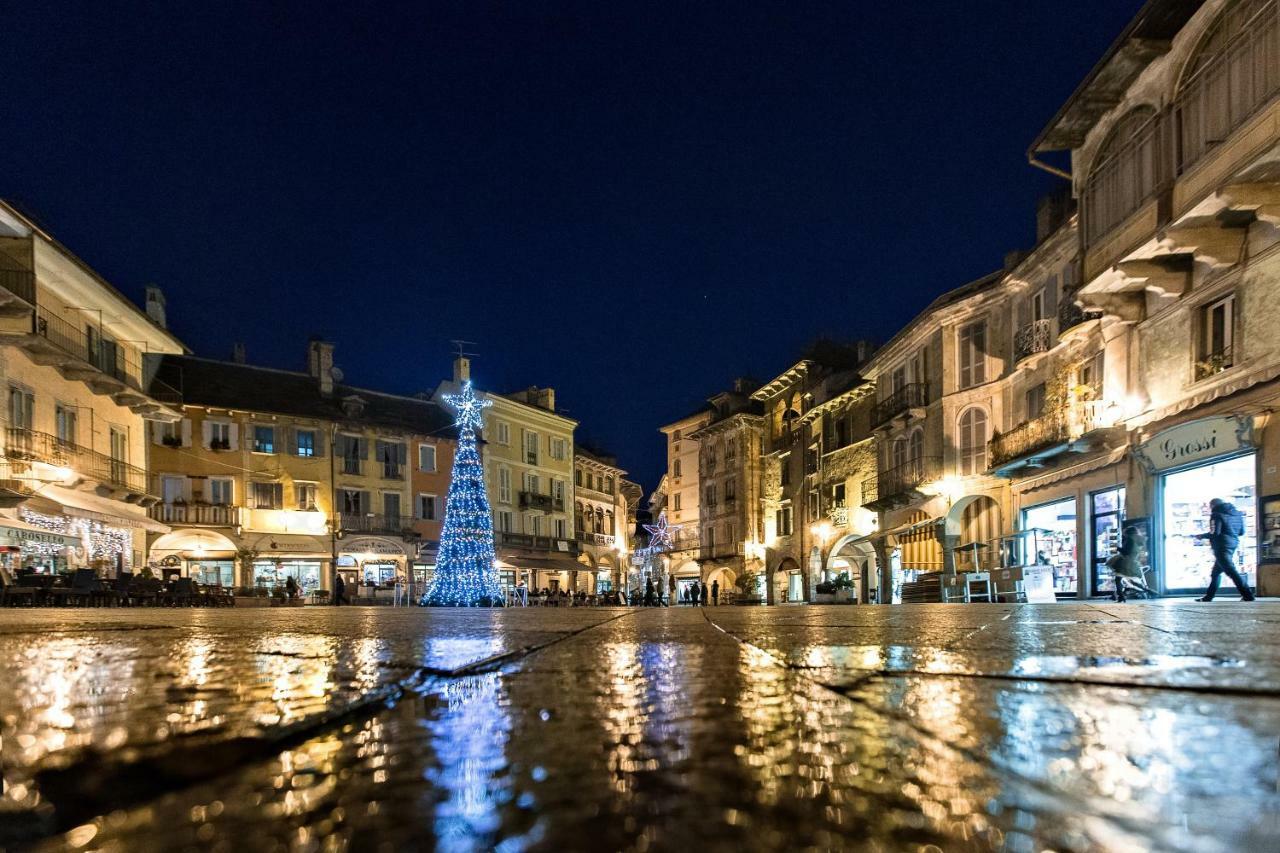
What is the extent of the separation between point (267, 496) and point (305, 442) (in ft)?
9.42

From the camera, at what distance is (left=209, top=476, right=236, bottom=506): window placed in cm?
3534

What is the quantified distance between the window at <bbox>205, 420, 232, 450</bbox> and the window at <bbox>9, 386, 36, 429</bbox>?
47.1 feet

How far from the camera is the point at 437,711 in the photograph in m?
1.06

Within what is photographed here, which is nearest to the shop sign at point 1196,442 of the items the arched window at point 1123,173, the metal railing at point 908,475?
the arched window at point 1123,173

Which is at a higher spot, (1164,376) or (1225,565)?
(1164,376)

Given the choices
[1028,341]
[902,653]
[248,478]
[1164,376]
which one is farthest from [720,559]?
[902,653]

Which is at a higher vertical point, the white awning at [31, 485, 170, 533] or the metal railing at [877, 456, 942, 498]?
the metal railing at [877, 456, 942, 498]

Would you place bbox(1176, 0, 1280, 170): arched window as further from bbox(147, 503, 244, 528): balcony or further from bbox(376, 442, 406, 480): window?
bbox(376, 442, 406, 480): window

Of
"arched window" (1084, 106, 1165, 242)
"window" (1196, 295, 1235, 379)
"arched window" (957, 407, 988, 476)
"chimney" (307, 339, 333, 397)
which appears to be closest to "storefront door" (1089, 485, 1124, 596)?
"window" (1196, 295, 1235, 379)

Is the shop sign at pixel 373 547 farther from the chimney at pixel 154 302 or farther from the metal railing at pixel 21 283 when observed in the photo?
the metal railing at pixel 21 283

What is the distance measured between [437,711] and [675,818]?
0.58 m

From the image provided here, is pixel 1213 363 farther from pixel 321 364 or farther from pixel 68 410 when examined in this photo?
pixel 321 364

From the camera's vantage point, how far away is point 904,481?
28828 millimetres

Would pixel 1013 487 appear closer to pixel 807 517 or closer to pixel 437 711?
pixel 807 517
